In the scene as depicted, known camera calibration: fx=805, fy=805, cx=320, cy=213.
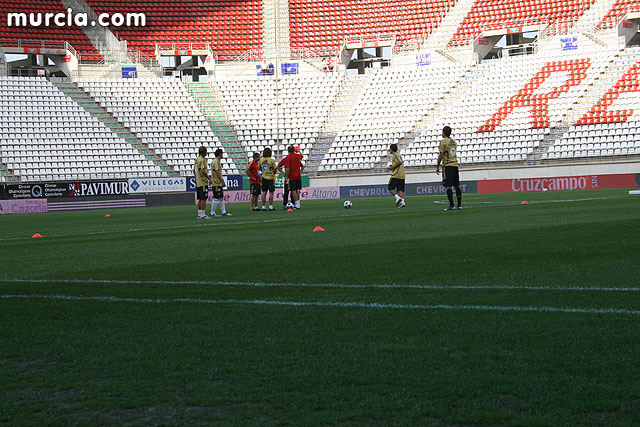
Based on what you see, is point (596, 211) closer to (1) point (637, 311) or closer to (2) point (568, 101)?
(1) point (637, 311)

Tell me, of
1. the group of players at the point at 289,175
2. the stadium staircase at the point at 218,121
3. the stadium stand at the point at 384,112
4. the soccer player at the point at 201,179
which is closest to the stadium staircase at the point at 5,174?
the stadium staircase at the point at 218,121

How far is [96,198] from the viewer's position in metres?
36.8

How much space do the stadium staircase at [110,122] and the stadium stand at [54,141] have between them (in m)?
0.37

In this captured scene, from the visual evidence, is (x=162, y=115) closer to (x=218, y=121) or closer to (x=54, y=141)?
(x=218, y=121)

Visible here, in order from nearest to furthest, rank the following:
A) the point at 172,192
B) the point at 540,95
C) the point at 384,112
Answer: the point at 172,192 → the point at 540,95 → the point at 384,112

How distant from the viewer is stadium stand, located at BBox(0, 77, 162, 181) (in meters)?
41.2

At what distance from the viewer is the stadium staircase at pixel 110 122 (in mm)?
43594

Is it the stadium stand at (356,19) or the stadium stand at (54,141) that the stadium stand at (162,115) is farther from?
the stadium stand at (356,19)

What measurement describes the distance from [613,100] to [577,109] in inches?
71.1

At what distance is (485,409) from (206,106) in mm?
46546

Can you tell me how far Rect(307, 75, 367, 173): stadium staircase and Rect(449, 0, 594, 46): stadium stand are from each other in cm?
634

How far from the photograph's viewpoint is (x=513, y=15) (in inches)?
1905

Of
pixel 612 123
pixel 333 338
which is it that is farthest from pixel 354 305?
pixel 612 123

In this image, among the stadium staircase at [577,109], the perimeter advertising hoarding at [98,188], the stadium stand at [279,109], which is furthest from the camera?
the stadium stand at [279,109]
